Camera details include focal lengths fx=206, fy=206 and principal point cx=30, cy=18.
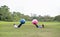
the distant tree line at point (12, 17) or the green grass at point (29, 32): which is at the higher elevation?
the green grass at point (29, 32)

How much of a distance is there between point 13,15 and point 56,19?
10.6 meters

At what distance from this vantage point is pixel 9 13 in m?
42.2

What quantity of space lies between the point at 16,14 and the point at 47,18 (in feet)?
24.9

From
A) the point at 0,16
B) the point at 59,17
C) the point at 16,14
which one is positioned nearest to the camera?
the point at 59,17

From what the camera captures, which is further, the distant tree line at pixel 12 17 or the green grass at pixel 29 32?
the distant tree line at pixel 12 17

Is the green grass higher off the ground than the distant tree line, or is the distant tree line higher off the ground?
the green grass

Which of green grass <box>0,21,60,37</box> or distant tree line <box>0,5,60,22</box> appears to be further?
distant tree line <box>0,5,60,22</box>

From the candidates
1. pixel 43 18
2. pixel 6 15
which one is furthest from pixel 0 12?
pixel 43 18

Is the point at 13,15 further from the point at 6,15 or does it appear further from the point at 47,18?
the point at 47,18

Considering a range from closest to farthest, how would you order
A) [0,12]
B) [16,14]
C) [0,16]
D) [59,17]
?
[59,17], [0,16], [0,12], [16,14]

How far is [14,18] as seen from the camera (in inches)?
1623

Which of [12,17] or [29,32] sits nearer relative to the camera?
[29,32]

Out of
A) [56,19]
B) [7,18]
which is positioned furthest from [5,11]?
[56,19]

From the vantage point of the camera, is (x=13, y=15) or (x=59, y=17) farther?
(x=13, y=15)
